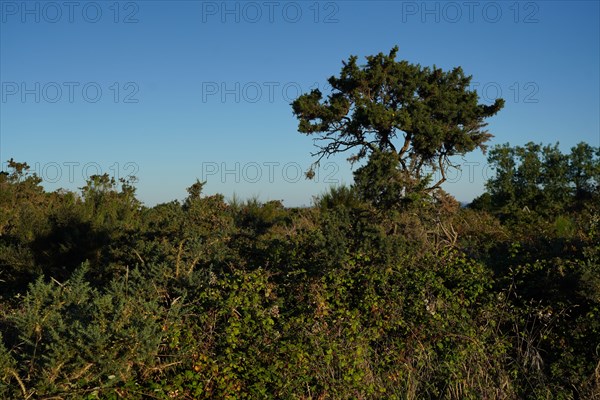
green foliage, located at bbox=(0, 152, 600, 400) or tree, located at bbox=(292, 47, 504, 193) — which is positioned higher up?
tree, located at bbox=(292, 47, 504, 193)

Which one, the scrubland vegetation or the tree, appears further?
the tree

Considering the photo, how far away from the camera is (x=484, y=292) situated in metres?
6.50

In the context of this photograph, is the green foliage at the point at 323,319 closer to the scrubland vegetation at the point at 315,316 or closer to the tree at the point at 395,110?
the scrubland vegetation at the point at 315,316

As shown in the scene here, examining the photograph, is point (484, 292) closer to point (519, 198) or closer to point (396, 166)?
point (396, 166)

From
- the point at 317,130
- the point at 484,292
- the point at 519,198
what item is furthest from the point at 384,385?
the point at 519,198

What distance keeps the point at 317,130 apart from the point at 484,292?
12659 mm

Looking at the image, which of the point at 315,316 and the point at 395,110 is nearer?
the point at 315,316

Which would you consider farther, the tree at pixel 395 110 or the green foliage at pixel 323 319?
the tree at pixel 395 110

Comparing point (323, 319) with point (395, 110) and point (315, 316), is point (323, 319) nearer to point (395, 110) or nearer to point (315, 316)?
point (315, 316)

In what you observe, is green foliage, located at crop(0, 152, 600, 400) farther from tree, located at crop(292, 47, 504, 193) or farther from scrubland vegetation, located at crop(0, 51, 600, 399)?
tree, located at crop(292, 47, 504, 193)

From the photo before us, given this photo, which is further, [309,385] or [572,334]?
[572,334]

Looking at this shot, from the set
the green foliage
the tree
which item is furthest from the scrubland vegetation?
the tree

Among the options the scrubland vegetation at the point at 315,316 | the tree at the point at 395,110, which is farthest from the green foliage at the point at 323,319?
the tree at the point at 395,110

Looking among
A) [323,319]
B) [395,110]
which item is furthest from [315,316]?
[395,110]
